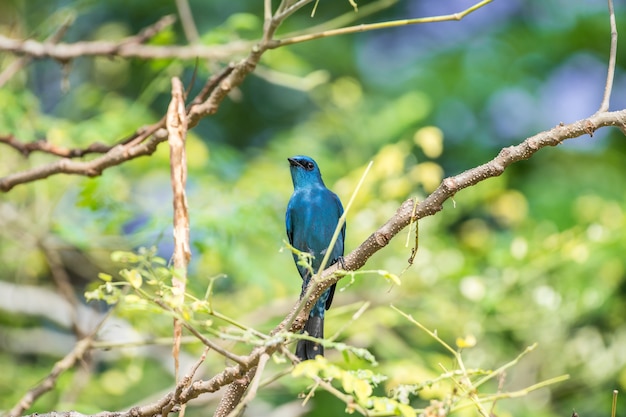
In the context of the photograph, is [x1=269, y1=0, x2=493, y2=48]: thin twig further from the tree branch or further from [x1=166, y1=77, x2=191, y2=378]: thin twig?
the tree branch

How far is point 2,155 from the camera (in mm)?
5516

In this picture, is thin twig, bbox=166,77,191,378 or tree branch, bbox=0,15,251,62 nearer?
thin twig, bbox=166,77,191,378

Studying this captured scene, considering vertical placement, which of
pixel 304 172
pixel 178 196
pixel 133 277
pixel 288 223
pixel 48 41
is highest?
pixel 48 41

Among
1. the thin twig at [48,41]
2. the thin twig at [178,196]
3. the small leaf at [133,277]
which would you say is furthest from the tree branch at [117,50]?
the small leaf at [133,277]

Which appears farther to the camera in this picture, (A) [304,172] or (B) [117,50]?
(A) [304,172]

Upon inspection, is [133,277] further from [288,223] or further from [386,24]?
[288,223]

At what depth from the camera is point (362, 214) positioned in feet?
18.0

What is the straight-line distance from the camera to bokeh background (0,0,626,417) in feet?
16.3

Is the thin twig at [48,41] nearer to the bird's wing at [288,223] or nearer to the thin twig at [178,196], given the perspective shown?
the thin twig at [178,196]

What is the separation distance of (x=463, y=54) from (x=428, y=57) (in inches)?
15.3

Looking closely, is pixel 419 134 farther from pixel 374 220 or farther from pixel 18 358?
pixel 18 358

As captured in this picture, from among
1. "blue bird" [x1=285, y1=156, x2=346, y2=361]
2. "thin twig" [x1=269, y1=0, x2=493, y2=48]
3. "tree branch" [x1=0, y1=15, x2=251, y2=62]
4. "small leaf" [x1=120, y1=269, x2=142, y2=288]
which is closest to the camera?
"small leaf" [x1=120, y1=269, x2=142, y2=288]

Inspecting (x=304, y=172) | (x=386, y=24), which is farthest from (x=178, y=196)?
(x=304, y=172)

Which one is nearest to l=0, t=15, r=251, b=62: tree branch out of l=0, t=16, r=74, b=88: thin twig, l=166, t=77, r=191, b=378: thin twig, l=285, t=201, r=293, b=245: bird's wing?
l=0, t=16, r=74, b=88: thin twig
